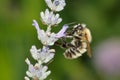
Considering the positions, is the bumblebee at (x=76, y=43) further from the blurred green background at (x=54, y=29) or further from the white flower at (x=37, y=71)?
the blurred green background at (x=54, y=29)

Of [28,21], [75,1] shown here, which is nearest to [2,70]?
[28,21]

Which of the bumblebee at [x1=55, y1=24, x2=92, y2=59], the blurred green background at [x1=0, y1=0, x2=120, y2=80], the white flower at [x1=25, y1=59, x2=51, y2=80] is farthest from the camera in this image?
the blurred green background at [x1=0, y1=0, x2=120, y2=80]

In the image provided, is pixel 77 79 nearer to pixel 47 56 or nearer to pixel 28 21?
pixel 28 21

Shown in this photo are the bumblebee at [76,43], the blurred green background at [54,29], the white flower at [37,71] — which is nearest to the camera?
the white flower at [37,71]

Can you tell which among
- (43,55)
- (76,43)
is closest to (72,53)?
(76,43)

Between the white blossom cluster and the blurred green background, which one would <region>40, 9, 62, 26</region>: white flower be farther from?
the blurred green background

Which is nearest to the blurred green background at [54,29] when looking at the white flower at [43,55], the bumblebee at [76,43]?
the bumblebee at [76,43]

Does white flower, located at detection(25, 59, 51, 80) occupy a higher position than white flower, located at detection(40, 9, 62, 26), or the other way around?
white flower, located at detection(40, 9, 62, 26)

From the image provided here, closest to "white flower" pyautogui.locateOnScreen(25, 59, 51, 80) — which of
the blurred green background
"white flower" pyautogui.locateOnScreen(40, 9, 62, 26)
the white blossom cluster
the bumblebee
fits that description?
the white blossom cluster
